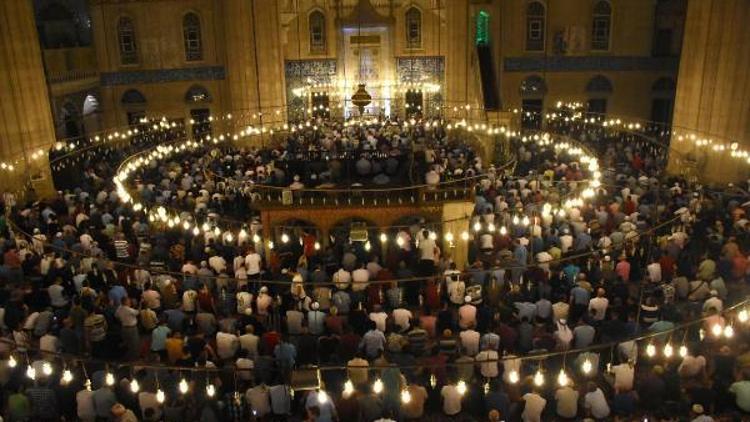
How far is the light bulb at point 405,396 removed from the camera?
9359 mm

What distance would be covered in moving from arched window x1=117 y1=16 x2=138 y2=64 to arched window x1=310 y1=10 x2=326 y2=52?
8023 millimetres

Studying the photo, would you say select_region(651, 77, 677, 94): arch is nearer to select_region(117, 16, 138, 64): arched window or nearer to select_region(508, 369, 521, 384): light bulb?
select_region(117, 16, 138, 64): arched window

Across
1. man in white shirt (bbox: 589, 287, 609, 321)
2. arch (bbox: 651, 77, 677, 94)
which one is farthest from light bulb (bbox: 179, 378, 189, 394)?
arch (bbox: 651, 77, 677, 94)

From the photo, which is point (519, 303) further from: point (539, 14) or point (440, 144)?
point (539, 14)

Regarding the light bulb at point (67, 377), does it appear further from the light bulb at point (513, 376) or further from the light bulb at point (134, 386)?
the light bulb at point (513, 376)

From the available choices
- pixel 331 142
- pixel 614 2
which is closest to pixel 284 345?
pixel 331 142

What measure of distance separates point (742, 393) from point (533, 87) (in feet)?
76.1

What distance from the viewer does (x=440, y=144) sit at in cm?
2592

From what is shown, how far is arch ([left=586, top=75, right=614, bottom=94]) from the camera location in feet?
102

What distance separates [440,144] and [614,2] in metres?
10.8

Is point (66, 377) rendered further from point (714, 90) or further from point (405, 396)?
point (714, 90)

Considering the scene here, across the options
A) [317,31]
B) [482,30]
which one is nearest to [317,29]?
[317,31]

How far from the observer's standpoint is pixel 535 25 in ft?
100

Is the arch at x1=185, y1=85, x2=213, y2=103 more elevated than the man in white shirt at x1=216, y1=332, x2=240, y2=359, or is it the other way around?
the arch at x1=185, y1=85, x2=213, y2=103
